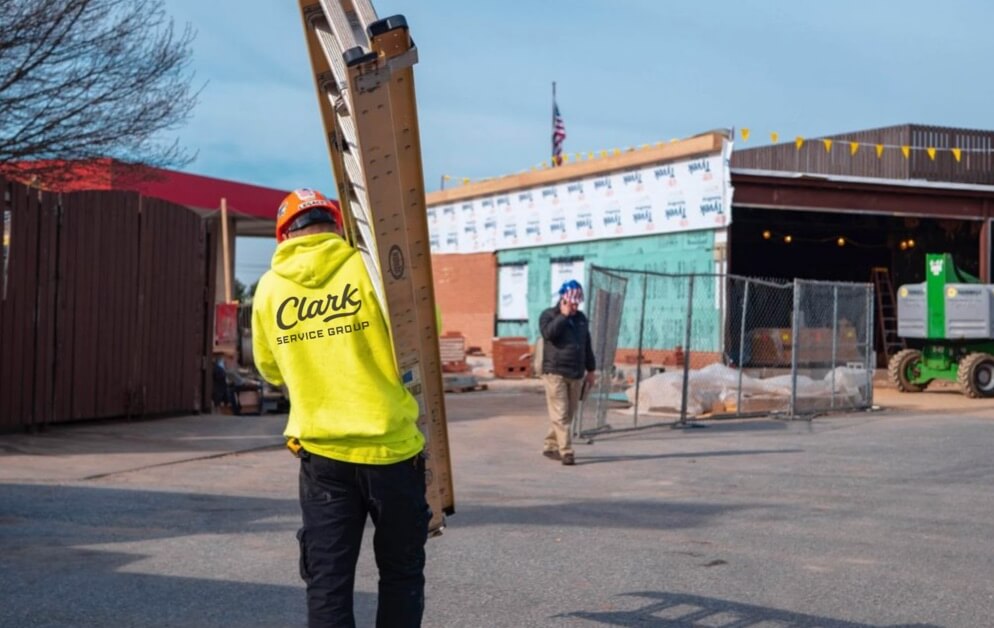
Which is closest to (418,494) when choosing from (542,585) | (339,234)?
(339,234)

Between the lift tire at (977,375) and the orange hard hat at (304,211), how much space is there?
21.0 meters

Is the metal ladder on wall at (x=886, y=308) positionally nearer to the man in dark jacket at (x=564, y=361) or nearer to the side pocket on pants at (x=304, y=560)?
Result: the man in dark jacket at (x=564, y=361)

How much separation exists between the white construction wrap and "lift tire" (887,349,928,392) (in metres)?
4.66

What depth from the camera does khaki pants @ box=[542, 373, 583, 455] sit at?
41.1 feet

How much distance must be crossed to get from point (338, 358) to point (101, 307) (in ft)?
36.1

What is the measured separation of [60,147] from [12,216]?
4626mm

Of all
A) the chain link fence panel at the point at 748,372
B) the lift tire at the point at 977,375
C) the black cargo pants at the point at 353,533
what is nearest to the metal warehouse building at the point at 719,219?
the chain link fence panel at the point at 748,372

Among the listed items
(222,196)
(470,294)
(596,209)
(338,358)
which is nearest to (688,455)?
(338,358)

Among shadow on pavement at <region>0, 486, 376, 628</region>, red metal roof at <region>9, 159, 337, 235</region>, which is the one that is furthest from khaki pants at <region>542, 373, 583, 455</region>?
red metal roof at <region>9, 159, 337, 235</region>

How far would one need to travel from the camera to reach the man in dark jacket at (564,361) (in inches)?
494

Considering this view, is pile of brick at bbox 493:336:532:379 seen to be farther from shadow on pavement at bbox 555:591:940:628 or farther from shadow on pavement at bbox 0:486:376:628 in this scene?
shadow on pavement at bbox 555:591:940:628

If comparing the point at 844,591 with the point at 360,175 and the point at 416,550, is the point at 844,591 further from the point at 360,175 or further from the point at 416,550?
the point at 360,175

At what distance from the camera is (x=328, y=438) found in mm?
4184

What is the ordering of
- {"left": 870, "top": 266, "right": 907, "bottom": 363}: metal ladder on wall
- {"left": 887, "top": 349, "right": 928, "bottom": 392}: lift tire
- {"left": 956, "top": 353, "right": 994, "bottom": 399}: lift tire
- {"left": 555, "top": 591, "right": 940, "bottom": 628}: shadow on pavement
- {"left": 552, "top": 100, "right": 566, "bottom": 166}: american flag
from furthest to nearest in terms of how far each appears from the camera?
{"left": 552, "top": 100, "right": 566, "bottom": 166}: american flag, {"left": 870, "top": 266, "right": 907, "bottom": 363}: metal ladder on wall, {"left": 887, "top": 349, "right": 928, "bottom": 392}: lift tire, {"left": 956, "top": 353, "right": 994, "bottom": 399}: lift tire, {"left": 555, "top": 591, "right": 940, "bottom": 628}: shadow on pavement
